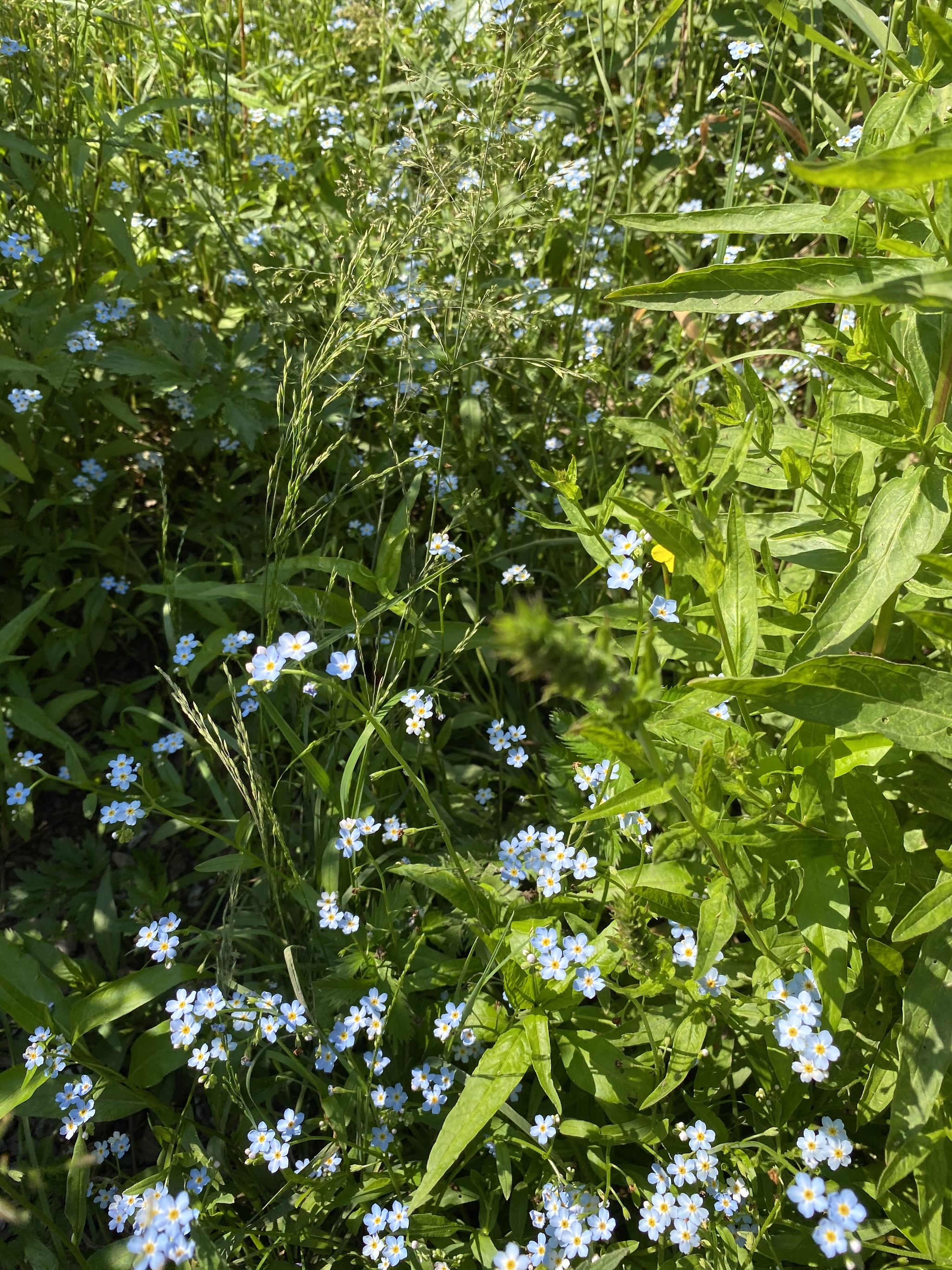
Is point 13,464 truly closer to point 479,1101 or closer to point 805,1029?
point 479,1101

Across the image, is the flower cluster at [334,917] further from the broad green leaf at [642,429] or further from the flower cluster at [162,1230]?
the broad green leaf at [642,429]

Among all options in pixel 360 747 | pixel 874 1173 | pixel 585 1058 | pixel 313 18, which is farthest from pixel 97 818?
pixel 313 18

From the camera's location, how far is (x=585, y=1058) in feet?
6.26

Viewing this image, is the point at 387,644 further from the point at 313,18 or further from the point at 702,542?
the point at 313,18

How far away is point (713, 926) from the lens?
5.35 ft

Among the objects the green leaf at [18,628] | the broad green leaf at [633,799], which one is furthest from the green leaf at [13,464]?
the broad green leaf at [633,799]

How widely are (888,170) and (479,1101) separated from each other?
1.63m

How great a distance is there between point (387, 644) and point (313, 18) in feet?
9.84

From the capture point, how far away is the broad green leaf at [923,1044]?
5.21ft

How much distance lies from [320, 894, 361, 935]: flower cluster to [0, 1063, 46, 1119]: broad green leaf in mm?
613

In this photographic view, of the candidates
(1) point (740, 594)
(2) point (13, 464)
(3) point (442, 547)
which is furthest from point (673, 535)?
(2) point (13, 464)

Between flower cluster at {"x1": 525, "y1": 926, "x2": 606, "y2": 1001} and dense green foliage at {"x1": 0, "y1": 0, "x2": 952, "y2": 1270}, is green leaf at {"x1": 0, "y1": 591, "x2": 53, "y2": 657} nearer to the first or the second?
dense green foliage at {"x1": 0, "y1": 0, "x2": 952, "y2": 1270}

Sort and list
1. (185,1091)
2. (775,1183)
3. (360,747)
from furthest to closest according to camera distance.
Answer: (185,1091) → (360,747) → (775,1183)

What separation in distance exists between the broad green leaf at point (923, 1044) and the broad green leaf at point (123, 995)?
137 centimetres
